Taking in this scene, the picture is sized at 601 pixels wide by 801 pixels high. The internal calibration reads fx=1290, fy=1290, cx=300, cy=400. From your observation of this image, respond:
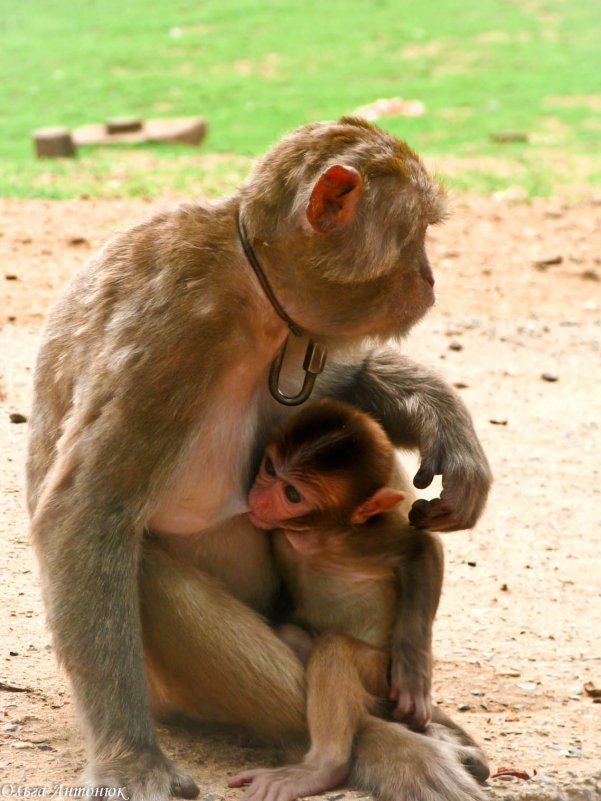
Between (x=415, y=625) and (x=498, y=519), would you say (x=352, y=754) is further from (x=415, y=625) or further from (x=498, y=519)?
(x=498, y=519)

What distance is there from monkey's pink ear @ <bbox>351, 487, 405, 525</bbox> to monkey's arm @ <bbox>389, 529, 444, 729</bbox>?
6.6 inches

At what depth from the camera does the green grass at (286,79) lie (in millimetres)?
13750

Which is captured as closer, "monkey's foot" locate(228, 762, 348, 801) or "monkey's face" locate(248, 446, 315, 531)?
"monkey's foot" locate(228, 762, 348, 801)

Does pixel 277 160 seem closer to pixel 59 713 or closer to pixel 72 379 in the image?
pixel 72 379

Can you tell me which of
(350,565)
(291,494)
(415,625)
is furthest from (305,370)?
(415,625)

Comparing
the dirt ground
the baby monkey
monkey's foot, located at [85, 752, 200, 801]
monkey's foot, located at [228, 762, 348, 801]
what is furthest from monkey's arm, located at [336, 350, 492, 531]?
monkey's foot, located at [85, 752, 200, 801]

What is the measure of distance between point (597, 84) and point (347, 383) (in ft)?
56.4

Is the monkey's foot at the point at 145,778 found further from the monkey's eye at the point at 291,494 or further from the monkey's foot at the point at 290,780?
the monkey's eye at the point at 291,494

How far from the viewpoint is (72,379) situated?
11.9 ft

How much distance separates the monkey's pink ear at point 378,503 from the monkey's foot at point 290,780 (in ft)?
2.30

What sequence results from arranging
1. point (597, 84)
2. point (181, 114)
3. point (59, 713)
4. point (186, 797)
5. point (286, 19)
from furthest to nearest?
point (286, 19), point (597, 84), point (181, 114), point (59, 713), point (186, 797)

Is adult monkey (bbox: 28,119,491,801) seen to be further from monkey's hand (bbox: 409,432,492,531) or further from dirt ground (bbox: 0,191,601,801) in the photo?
dirt ground (bbox: 0,191,601,801)

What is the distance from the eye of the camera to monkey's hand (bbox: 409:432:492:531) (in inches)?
149

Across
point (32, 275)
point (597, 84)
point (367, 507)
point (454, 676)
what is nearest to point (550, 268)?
point (32, 275)
